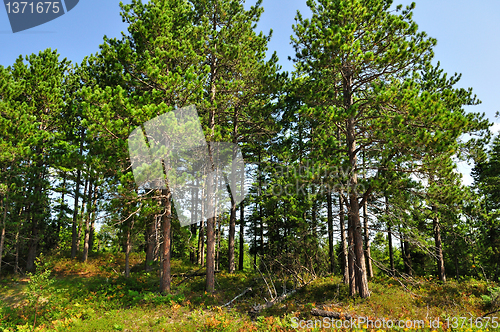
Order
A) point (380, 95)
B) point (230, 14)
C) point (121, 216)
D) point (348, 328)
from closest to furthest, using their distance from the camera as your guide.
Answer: point (348, 328) → point (380, 95) → point (121, 216) → point (230, 14)

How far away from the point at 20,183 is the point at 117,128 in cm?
880

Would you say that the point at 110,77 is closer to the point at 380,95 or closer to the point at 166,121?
the point at 166,121

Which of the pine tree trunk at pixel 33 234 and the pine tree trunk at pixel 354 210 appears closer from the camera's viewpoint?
the pine tree trunk at pixel 354 210

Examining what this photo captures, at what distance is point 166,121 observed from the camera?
407 inches

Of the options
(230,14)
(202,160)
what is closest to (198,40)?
(230,14)

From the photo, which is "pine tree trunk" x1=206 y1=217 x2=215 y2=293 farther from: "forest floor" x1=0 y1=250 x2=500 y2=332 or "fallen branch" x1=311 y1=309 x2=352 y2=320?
"fallen branch" x1=311 y1=309 x2=352 y2=320

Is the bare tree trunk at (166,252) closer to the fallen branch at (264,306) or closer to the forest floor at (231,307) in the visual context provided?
the forest floor at (231,307)

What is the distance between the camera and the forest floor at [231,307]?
25.5 feet

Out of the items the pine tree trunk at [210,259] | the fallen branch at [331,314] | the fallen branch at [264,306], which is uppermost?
the pine tree trunk at [210,259]

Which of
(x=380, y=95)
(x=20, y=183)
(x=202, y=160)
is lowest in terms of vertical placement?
(x=20, y=183)

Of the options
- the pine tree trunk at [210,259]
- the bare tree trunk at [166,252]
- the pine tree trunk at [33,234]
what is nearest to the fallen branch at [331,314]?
the pine tree trunk at [210,259]

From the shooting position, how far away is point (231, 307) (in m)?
10.8

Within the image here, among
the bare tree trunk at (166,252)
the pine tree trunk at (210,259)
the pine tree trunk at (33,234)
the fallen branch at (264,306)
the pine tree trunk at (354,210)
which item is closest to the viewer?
the fallen branch at (264,306)

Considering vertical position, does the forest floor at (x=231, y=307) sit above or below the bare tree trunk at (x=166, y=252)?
below
